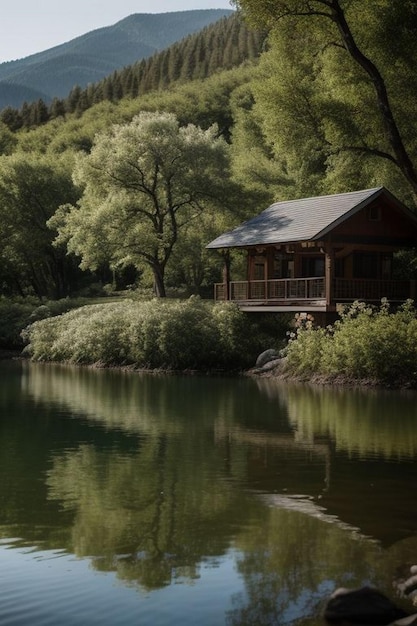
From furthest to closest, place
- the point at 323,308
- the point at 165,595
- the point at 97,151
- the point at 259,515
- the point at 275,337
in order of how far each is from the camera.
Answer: the point at 97,151, the point at 275,337, the point at 323,308, the point at 259,515, the point at 165,595

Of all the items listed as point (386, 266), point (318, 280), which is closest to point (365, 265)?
point (386, 266)

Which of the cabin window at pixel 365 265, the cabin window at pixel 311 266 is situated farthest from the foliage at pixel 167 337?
the cabin window at pixel 365 265

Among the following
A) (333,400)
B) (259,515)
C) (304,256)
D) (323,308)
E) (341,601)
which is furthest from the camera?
(304,256)

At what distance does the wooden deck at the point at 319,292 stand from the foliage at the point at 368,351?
14.0 ft

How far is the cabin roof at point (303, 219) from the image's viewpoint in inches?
1484

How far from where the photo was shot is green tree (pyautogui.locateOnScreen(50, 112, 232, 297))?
47.7 meters

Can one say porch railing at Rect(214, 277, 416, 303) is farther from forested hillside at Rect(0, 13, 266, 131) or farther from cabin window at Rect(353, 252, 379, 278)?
forested hillside at Rect(0, 13, 266, 131)

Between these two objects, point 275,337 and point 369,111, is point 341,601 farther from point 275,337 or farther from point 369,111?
point 275,337

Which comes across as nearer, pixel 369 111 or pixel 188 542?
pixel 188 542

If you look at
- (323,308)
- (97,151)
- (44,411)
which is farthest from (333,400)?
(97,151)

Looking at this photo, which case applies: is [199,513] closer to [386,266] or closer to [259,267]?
[386,266]

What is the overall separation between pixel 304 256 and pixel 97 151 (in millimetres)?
13216

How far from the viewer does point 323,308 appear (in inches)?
1441

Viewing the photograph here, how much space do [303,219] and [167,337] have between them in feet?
28.0
